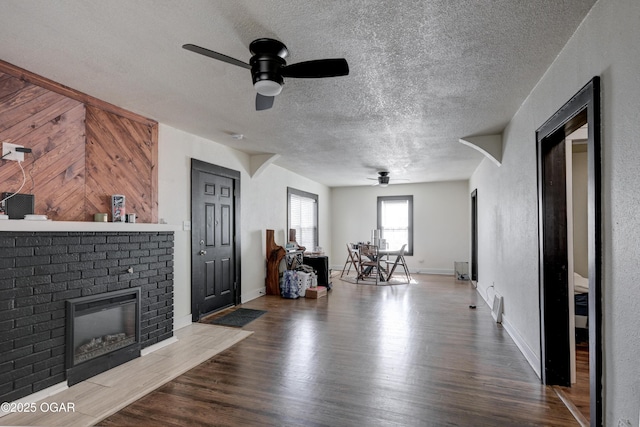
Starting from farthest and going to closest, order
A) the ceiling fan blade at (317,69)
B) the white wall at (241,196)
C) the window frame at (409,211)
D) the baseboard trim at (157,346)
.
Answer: the window frame at (409,211), the white wall at (241,196), the baseboard trim at (157,346), the ceiling fan blade at (317,69)

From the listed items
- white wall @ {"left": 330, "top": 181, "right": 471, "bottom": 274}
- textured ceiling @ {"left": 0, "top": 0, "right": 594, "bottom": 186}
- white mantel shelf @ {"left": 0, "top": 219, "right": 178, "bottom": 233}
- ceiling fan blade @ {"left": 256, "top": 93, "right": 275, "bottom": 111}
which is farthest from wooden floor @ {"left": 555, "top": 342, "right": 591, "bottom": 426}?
white wall @ {"left": 330, "top": 181, "right": 471, "bottom": 274}

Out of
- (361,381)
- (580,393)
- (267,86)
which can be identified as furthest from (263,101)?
(580,393)

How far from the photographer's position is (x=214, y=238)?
482 cm

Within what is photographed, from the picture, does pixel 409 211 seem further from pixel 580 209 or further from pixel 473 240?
pixel 580 209

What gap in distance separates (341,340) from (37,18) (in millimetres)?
3675

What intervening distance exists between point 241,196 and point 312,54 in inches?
139

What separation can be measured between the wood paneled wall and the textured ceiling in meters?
0.18

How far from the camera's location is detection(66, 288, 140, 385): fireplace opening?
2678mm

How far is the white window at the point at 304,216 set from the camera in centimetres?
748

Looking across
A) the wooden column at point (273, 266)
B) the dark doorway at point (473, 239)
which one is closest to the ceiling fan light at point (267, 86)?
the wooden column at point (273, 266)

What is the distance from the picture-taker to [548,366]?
260 cm

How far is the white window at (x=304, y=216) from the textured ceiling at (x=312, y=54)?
11.4ft

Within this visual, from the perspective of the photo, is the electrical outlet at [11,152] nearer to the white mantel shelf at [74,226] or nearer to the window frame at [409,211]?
the white mantel shelf at [74,226]

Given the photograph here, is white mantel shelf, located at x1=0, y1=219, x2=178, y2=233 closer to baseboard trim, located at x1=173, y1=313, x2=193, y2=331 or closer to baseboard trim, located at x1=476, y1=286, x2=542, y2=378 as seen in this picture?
baseboard trim, located at x1=173, y1=313, x2=193, y2=331
